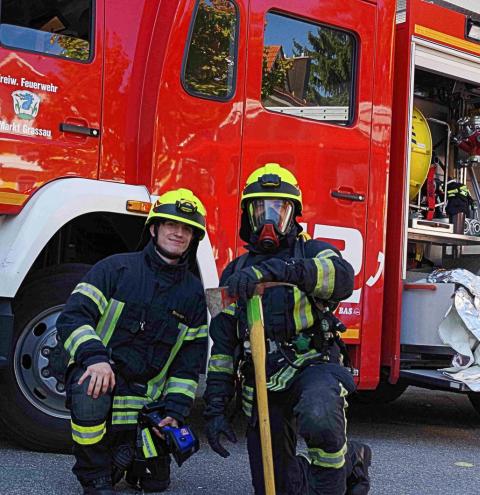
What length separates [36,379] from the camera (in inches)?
158

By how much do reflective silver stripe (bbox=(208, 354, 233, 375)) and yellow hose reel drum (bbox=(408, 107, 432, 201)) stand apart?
2.74 metres

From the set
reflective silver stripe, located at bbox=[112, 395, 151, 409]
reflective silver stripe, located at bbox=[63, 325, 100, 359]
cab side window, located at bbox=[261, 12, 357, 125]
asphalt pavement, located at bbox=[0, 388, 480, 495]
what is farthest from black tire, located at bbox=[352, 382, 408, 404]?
reflective silver stripe, located at bbox=[63, 325, 100, 359]

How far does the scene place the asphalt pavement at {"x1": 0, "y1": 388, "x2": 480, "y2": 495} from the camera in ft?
12.0

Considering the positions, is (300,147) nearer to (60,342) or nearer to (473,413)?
(60,342)

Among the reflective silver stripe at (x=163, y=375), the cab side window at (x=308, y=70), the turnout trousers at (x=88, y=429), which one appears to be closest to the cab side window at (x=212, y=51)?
the cab side window at (x=308, y=70)

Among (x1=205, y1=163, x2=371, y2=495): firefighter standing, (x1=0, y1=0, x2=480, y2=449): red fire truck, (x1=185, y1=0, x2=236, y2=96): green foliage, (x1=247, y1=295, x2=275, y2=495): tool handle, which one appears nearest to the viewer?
(x1=247, y1=295, x2=275, y2=495): tool handle

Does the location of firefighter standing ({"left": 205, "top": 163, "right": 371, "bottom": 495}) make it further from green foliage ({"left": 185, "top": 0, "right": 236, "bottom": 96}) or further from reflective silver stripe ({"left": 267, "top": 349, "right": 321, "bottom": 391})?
green foliage ({"left": 185, "top": 0, "right": 236, "bottom": 96})

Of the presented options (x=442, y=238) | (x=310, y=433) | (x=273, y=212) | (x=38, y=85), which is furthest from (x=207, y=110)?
(x=442, y=238)

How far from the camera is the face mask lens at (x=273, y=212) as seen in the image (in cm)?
328

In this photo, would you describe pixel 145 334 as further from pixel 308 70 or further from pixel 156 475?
pixel 308 70

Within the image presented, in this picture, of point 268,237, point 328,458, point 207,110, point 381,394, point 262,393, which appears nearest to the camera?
point 262,393

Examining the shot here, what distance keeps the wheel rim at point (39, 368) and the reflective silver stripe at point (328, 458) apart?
146 cm

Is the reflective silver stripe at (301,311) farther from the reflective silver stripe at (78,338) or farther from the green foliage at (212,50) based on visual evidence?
the green foliage at (212,50)

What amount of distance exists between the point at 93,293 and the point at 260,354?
2.87ft
